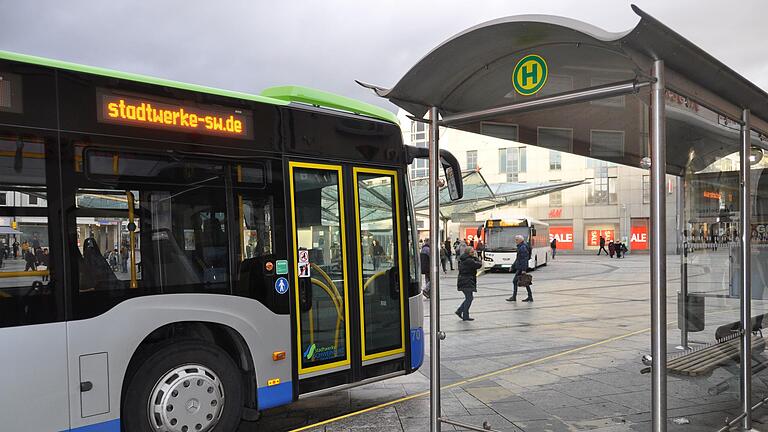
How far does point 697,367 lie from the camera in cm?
471

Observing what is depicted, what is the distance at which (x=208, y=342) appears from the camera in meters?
4.68

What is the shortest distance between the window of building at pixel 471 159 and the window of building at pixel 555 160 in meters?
0.80

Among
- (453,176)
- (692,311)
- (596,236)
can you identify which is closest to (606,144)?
(453,176)

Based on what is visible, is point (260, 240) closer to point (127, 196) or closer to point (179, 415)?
point (127, 196)

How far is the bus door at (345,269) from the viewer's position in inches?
205

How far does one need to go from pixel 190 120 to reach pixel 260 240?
1149 millimetres

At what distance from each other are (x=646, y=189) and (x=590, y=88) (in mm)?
797

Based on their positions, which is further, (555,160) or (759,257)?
(759,257)

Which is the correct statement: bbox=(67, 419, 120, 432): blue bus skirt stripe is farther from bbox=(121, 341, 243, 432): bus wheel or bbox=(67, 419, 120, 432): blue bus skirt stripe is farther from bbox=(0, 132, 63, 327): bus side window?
bbox=(0, 132, 63, 327): bus side window

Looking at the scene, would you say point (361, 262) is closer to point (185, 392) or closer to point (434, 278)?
point (434, 278)

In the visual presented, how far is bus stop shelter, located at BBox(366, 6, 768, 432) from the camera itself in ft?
11.3

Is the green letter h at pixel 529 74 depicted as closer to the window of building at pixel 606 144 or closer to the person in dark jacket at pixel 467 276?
the window of building at pixel 606 144

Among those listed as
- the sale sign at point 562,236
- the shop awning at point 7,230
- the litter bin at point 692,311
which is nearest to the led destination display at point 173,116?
the shop awning at point 7,230

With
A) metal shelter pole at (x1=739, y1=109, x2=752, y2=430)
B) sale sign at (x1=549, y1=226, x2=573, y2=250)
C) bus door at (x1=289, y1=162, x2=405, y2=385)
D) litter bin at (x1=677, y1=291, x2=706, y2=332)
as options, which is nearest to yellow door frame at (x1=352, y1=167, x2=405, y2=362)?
bus door at (x1=289, y1=162, x2=405, y2=385)
